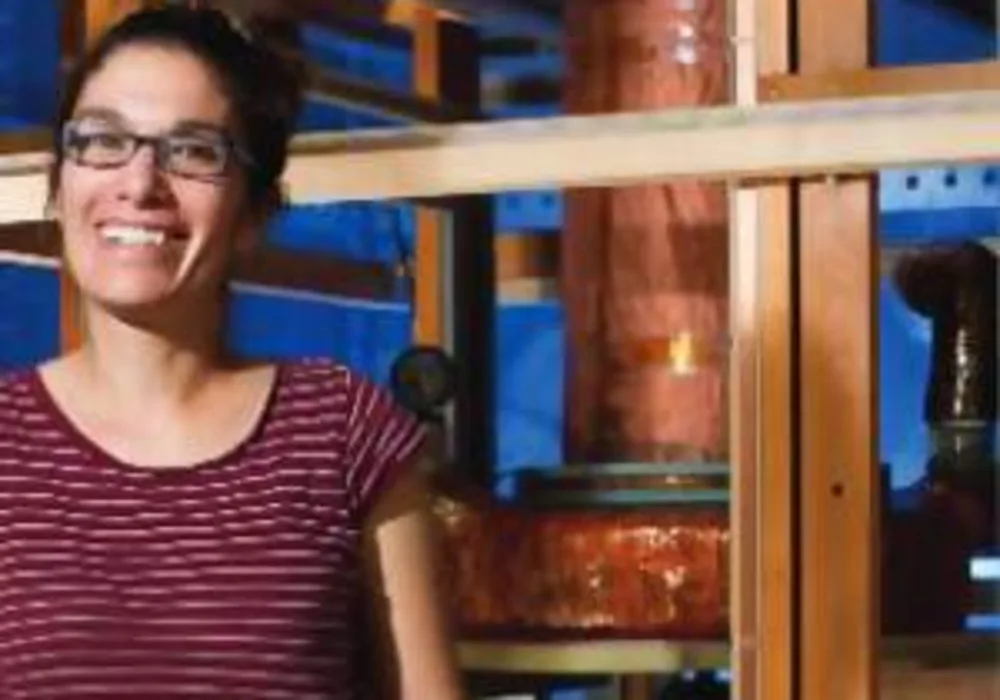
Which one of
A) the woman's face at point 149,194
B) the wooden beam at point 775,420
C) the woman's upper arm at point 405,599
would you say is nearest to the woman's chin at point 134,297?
the woman's face at point 149,194

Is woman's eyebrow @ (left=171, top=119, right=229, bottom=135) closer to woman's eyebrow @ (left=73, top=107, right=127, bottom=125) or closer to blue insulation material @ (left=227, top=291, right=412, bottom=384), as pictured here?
woman's eyebrow @ (left=73, top=107, right=127, bottom=125)

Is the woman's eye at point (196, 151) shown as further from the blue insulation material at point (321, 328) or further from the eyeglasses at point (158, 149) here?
the blue insulation material at point (321, 328)

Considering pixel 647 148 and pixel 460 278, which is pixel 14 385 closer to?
pixel 647 148

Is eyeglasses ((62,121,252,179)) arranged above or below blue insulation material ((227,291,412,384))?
above

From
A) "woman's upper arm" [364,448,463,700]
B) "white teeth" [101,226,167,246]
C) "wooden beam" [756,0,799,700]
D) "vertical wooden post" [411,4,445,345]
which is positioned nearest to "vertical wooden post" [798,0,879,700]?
"wooden beam" [756,0,799,700]

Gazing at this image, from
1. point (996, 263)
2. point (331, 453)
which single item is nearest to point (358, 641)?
point (331, 453)

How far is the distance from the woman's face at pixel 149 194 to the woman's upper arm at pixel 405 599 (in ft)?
0.32

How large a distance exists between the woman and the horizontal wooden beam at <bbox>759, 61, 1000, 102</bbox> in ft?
0.63

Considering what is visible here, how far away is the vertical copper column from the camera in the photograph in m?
0.85

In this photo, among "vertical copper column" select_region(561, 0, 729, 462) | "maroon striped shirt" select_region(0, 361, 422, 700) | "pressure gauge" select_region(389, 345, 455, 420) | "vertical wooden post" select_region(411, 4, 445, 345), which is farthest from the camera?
"vertical wooden post" select_region(411, 4, 445, 345)

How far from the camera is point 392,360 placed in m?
1.03

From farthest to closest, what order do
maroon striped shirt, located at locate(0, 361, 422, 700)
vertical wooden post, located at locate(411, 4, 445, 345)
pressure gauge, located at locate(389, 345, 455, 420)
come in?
vertical wooden post, located at locate(411, 4, 445, 345)
pressure gauge, located at locate(389, 345, 455, 420)
maroon striped shirt, located at locate(0, 361, 422, 700)

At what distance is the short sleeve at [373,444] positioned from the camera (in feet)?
2.20

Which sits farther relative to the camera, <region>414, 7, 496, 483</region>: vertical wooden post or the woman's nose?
<region>414, 7, 496, 483</region>: vertical wooden post
